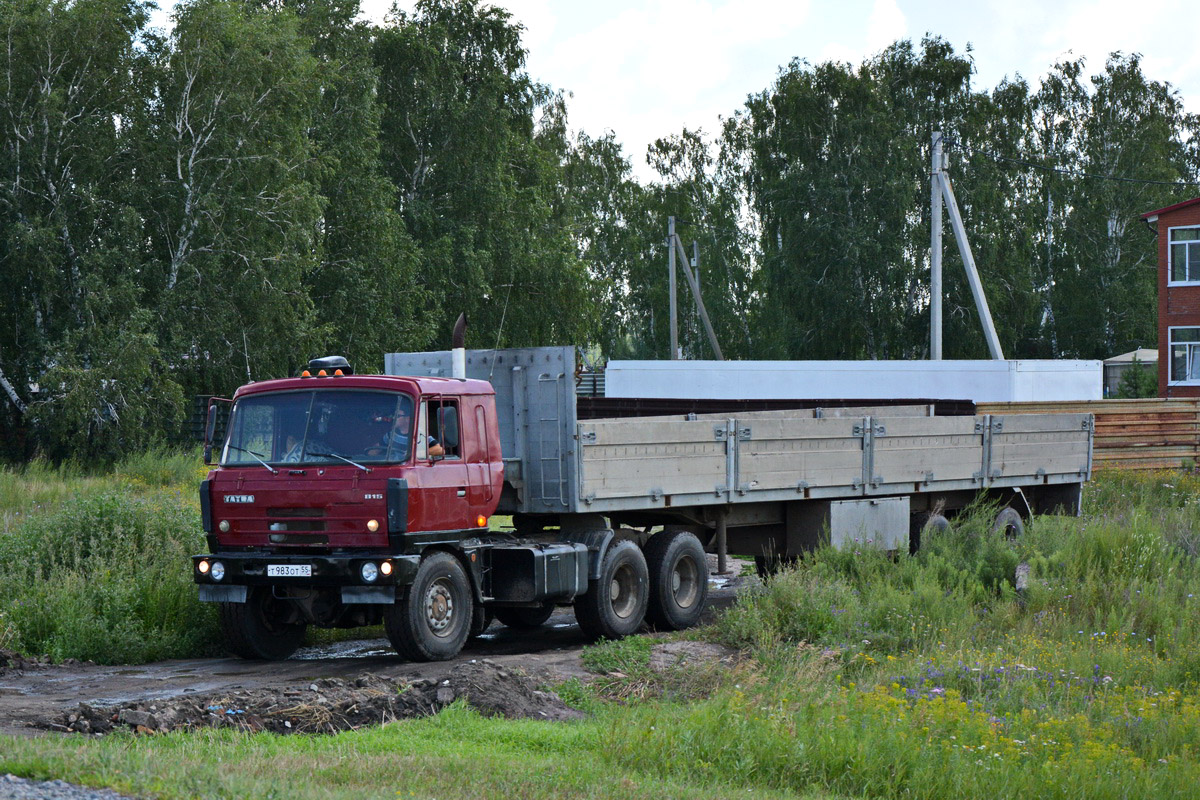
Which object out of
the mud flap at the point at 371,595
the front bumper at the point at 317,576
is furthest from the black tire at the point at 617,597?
the mud flap at the point at 371,595

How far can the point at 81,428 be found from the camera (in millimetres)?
28938

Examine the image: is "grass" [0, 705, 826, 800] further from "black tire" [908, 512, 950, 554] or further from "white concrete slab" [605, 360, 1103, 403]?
"white concrete slab" [605, 360, 1103, 403]

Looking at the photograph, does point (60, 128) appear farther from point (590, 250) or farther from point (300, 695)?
point (590, 250)

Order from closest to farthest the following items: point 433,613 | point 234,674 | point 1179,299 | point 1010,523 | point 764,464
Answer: point 234,674 < point 433,613 < point 764,464 < point 1010,523 < point 1179,299

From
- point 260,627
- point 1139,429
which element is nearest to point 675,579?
point 260,627

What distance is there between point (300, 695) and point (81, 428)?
70.9 feet

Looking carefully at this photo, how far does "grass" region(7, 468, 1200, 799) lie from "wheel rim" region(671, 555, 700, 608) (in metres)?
0.96

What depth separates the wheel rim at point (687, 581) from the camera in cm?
1391

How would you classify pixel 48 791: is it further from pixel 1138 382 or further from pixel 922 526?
pixel 1138 382

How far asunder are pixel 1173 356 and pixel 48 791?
142 feet

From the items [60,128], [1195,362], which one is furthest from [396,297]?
[1195,362]

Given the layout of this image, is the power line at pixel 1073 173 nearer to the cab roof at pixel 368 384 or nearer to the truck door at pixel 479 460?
the truck door at pixel 479 460

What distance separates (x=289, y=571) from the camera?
11.2m

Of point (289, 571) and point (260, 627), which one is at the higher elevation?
point (289, 571)
